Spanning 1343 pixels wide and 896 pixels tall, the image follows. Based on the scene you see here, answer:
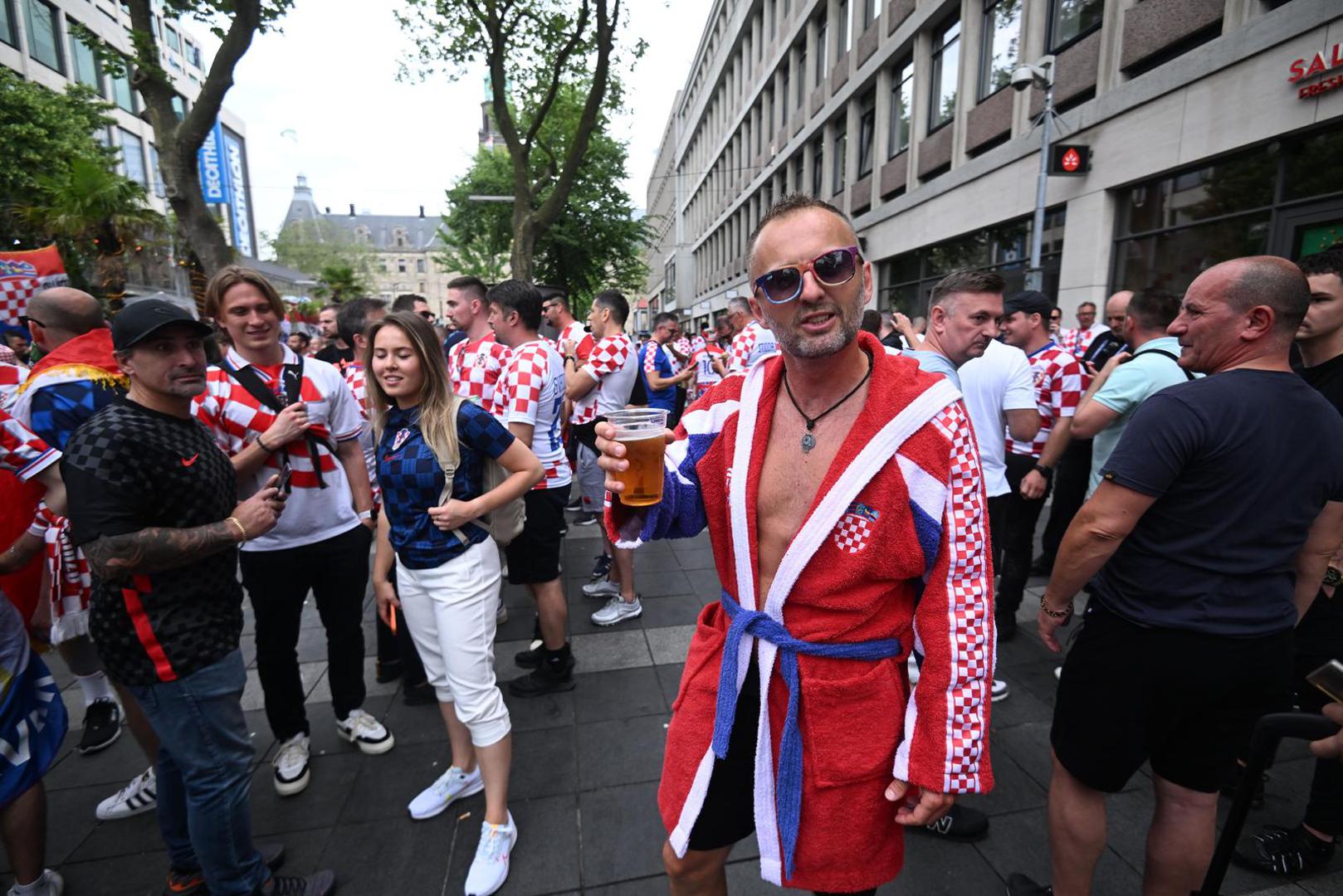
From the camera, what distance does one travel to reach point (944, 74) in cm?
1299

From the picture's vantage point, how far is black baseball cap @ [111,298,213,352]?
5.95 feet

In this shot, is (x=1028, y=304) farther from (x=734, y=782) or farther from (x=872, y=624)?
(x=734, y=782)

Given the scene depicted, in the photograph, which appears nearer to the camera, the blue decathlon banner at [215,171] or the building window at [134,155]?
the building window at [134,155]

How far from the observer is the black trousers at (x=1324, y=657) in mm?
2205

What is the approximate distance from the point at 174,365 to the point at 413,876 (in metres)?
2.00

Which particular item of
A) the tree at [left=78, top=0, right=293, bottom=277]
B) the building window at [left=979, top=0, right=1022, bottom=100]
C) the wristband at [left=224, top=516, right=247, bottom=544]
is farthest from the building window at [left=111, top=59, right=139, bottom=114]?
the wristband at [left=224, top=516, right=247, bottom=544]

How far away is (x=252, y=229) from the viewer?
5109cm

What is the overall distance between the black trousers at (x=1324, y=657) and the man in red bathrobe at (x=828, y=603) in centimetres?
186

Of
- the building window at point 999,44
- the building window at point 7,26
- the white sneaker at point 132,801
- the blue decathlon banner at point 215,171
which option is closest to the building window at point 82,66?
the building window at point 7,26

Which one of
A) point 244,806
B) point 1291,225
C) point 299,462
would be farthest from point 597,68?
point 244,806

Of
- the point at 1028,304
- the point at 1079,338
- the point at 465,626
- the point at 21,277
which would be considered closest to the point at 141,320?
the point at 465,626

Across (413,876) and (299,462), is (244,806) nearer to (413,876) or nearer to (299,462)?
(413,876)

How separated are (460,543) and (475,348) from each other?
2.08m

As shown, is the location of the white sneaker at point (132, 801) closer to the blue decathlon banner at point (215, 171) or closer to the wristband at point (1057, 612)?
the wristband at point (1057, 612)
